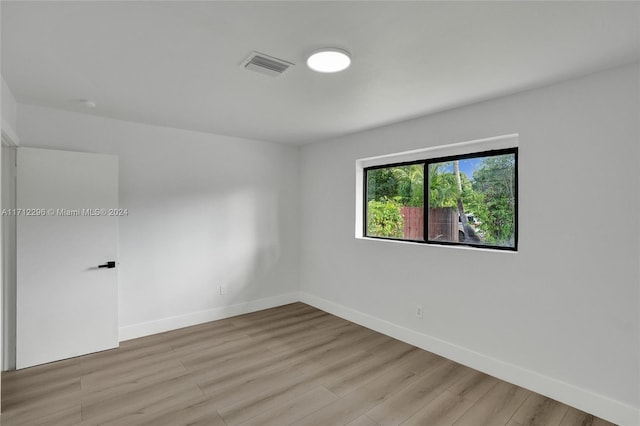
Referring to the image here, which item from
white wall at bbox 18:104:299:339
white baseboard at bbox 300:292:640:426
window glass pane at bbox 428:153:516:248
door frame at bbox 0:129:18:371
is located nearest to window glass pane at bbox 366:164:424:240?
window glass pane at bbox 428:153:516:248

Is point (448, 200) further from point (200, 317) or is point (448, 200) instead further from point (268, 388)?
point (200, 317)

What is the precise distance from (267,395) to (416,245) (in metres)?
2.08

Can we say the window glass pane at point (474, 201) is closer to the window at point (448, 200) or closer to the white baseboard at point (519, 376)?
the window at point (448, 200)

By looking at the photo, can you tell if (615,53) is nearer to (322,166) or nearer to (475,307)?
(475,307)

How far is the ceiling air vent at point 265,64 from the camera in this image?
7.04 feet

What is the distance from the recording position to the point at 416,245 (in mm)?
3570

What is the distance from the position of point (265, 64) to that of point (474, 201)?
7.74 feet

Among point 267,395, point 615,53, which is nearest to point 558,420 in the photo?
point 267,395

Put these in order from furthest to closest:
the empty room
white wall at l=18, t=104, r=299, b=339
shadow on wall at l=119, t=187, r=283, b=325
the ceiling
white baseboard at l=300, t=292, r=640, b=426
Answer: shadow on wall at l=119, t=187, r=283, b=325 → white wall at l=18, t=104, r=299, b=339 → white baseboard at l=300, t=292, r=640, b=426 → the empty room → the ceiling

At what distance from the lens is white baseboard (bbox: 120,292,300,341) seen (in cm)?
374

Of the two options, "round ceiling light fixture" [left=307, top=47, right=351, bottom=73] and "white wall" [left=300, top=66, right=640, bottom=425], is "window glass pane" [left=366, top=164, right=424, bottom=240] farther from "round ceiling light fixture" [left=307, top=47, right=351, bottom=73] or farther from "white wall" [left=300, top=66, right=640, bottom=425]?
"round ceiling light fixture" [left=307, top=47, right=351, bottom=73]

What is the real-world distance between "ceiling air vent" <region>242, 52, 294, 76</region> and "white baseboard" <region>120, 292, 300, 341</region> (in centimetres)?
318

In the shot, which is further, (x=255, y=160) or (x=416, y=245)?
(x=255, y=160)

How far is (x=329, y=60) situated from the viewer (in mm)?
2148
